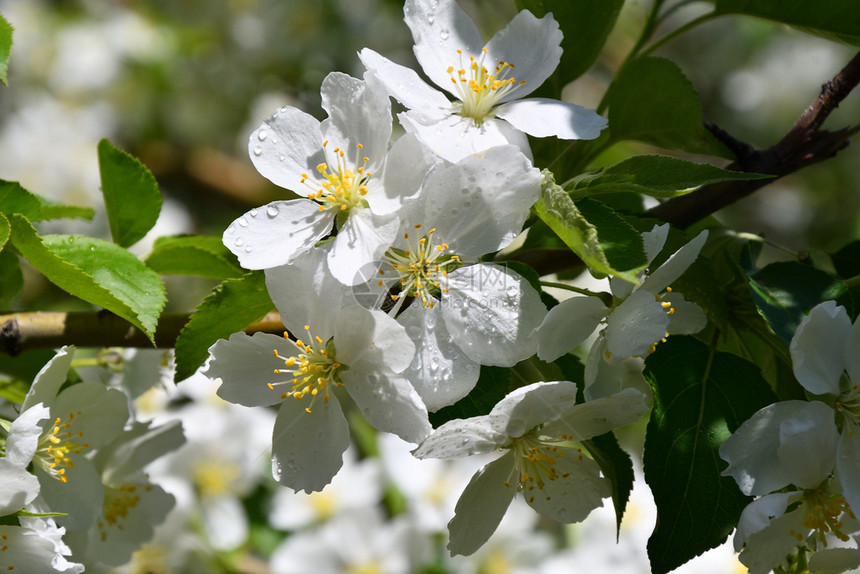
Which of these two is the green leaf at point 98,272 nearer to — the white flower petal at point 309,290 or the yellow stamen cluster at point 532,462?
the white flower petal at point 309,290

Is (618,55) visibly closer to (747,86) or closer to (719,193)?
(747,86)

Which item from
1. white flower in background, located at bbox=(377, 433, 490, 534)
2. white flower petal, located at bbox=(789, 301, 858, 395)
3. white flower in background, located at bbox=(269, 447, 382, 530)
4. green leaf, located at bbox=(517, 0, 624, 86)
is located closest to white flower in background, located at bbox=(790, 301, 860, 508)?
white flower petal, located at bbox=(789, 301, 858, 395)

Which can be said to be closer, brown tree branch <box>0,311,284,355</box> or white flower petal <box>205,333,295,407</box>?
white flower petal <box>205,333,295,407</box>

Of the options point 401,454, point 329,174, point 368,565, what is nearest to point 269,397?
point 329,174

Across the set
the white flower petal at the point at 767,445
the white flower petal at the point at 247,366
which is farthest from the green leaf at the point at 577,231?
the white flower petal at the point at 247,366

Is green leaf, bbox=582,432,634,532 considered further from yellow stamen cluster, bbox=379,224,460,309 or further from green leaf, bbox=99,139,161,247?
green leaf, bbox=99,139,161,247
